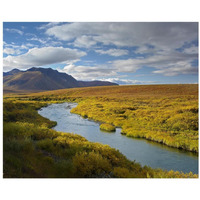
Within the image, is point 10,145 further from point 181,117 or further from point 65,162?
point 181,117

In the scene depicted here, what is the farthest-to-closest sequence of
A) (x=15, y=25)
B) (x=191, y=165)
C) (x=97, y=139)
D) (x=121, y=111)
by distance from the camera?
(x=121, y=111) → (x=97, y=139) → (x=191, y=165) → (x=15, y=25)

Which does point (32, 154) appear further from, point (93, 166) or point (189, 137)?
point (189, 137)

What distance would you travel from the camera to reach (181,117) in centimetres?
1884

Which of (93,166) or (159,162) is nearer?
(93,166)

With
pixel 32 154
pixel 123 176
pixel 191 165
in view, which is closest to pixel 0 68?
pixel 32 154

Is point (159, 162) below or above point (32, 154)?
below

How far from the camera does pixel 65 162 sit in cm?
689

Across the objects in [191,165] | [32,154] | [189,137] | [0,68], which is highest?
[0,68]

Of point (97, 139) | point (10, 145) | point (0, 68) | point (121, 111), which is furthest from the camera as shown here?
point (121, 111)

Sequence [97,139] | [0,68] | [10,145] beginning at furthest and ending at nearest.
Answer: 1. [97,139]
2. [0,68]
3. [10,145]

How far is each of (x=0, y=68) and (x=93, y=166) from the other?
5800 mm

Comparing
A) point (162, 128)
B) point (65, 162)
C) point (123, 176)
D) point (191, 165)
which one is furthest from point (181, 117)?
point (65, 162)

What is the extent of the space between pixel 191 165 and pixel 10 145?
10072mm

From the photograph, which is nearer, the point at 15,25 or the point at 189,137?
the point at 15,25
